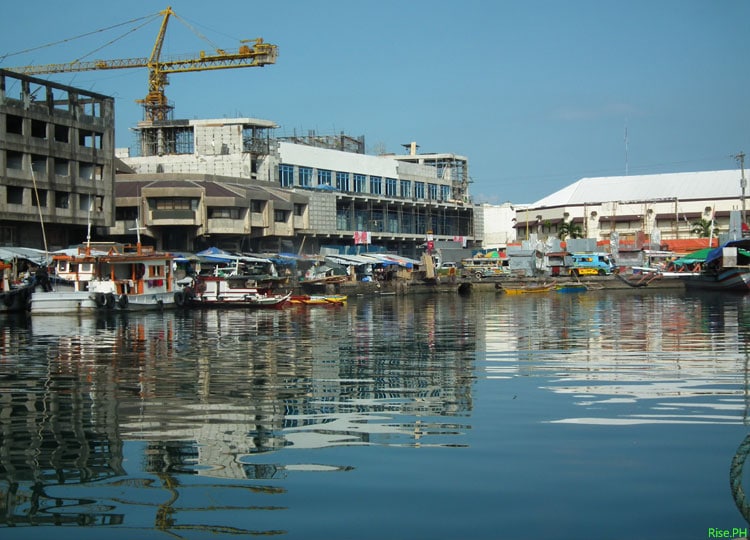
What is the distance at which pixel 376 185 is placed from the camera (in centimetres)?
9562

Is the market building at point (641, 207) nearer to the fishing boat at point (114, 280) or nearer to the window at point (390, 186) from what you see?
the window at point (390, 186)

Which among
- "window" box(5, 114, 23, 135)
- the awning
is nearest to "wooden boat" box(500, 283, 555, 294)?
A: the awning

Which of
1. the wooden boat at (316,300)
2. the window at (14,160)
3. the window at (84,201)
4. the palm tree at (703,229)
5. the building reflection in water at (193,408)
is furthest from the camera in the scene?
the palm tree at (703,229)

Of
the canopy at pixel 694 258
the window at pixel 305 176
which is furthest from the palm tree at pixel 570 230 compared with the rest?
the window at pixel 305 176

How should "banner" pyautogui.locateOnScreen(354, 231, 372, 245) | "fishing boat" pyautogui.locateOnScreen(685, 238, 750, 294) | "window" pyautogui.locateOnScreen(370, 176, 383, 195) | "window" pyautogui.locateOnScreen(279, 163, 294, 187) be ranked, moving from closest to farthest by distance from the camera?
"fishing boat" pyautogui.locateOnScreen(685, 238, 750, 294), "window" pyautogui.locateOnScreen(279, 163, 294, 187), "banner" pyautogui.locateOnScreen(354, 231, 372, 245), "window" pyautogui.locateOnScreen(370, 176, 383, 195)

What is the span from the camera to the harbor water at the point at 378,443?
8.34m

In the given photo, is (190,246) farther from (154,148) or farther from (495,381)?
(495,381)

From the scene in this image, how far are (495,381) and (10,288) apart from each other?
33.8 m

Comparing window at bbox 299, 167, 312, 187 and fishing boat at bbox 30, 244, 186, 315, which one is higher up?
window at bbox 299, 167, 312, 187

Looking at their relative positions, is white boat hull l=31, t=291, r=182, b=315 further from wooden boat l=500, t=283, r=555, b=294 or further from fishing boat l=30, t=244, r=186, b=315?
wooden boat l=500, t=283, r=555, b=294

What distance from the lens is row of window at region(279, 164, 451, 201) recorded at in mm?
84562

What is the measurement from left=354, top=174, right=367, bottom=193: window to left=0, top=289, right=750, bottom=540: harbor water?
69205mm

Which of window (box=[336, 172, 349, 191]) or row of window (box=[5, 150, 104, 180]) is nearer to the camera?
row of window (box=[5, 150, 104, 180])

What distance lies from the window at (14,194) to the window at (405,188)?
50.2 m
